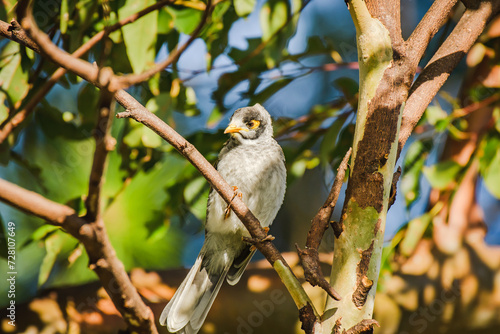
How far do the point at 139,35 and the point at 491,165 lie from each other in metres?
1.54

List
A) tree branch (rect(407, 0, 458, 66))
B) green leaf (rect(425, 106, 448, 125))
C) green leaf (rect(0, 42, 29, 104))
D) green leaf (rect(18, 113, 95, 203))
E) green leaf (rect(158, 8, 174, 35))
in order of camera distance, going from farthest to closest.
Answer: green leaf (rect(18, 113, 95, 203)) < green leaf (rect(425, 106, 448, 125)) < green leaf (rect(158, 8, 174, 35)) < green leaf (rect(0, 42, 29, 104)) < tree branch (rect(407, 0, 458, 66))

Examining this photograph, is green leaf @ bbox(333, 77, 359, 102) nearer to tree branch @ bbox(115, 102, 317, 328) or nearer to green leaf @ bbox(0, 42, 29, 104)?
tree branch @ bbox(115, 102, 317, 328)

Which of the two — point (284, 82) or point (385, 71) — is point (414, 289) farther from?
point (385, 71)

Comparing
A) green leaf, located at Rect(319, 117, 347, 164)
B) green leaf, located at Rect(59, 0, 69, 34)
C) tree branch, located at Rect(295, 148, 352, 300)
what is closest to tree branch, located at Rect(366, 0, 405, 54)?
tree branch, located at Rect(295, 148, 352, 300)

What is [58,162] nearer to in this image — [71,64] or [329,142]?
[329,142]

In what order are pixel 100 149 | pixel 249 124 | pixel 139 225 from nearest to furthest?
pixel 100 149 < pixel 249 124 < pixel 139 225

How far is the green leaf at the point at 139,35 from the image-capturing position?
6.08 ft

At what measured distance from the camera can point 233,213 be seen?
6.68ft

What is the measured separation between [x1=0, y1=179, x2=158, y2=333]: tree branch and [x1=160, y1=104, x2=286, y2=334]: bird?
0.20 m

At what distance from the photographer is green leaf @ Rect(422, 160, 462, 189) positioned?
7.06ft

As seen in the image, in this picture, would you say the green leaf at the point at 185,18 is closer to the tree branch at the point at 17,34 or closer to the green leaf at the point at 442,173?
the tree branch at the point at 17,34

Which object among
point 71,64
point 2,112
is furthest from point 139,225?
point 71,64

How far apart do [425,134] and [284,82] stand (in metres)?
0.76

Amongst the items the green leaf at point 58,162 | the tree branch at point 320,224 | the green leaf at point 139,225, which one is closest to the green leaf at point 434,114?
the tree branch at point 320,224
